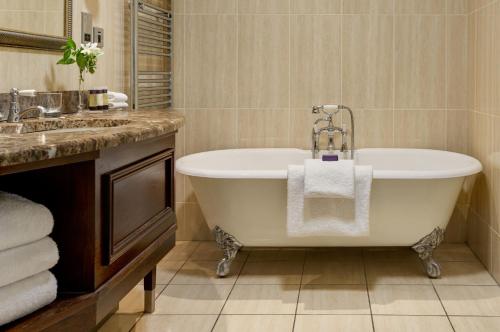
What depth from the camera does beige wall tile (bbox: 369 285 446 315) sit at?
2.97 m

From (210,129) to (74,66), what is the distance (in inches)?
53.9

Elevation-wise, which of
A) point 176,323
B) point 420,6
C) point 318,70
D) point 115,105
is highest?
point 420,6

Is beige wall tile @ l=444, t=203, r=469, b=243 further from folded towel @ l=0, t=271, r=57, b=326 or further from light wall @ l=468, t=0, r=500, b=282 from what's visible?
folded towel @ l=0, t=271, r=57, b=326

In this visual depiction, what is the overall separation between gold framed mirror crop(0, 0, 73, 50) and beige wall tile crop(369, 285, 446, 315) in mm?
1815

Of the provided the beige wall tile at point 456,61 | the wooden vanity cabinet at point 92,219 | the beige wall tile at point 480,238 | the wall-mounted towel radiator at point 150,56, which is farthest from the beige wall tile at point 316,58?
the wooden vanity cabinet at point 92,219

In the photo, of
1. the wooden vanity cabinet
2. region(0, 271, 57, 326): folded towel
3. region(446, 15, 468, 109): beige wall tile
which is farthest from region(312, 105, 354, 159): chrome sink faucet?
region(0, 271, 57, 326): folded towel

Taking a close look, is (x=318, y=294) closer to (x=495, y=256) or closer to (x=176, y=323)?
(x=176, y=323)

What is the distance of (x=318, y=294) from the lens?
3.21 m

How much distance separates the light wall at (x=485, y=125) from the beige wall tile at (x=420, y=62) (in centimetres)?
19

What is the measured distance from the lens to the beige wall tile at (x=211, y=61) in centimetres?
423

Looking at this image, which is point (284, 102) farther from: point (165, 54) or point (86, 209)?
point (86, 209)

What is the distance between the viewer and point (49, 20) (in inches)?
109

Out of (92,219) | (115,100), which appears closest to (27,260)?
(92,219)

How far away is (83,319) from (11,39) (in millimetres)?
1184
